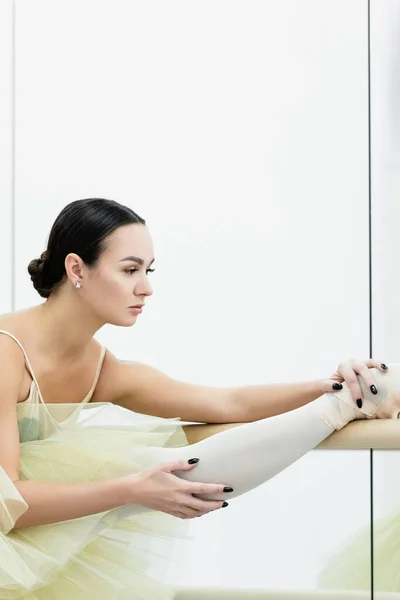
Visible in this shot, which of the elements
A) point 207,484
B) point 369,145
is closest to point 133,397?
point 207,484

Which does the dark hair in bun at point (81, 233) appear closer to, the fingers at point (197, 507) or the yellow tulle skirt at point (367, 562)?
the fingers at point (197, 507)

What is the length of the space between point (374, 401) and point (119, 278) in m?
0.47

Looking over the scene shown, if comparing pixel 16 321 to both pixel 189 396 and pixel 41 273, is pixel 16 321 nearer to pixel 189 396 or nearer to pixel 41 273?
pixel 41 273

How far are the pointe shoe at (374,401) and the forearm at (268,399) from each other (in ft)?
0.49

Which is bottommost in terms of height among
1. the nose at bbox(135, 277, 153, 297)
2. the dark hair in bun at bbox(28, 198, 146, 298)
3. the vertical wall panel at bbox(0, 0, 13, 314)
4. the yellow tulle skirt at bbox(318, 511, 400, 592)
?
the yellow tulle skirt at bbox(318, 511, 400, 592)

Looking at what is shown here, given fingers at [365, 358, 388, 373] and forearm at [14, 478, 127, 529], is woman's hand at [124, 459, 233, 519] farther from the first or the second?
fingers at [365, 358, 388, 373]

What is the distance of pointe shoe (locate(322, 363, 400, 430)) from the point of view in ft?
4.22

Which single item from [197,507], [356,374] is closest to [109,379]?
[197,507]

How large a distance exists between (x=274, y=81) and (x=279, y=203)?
14.5 inches

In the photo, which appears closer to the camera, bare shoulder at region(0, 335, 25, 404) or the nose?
bare shoulder at region(0, 335, 25, 404)

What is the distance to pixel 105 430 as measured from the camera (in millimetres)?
1386

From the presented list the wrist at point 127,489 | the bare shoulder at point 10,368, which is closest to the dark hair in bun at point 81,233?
the bare shoulder at point 10,368

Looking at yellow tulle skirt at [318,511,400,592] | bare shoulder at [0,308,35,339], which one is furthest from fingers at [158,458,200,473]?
yellow tulle skirt at [318,511,400,592]

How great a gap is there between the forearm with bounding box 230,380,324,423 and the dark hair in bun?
0.37 m
